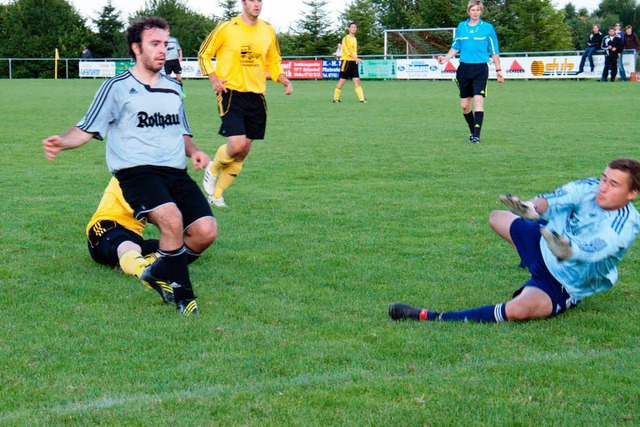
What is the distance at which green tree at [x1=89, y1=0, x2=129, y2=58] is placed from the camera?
6893 cm

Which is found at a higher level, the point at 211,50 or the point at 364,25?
the point at 364,25

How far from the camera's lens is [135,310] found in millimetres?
5742

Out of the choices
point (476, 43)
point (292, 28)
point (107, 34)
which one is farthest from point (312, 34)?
point (476, 43)

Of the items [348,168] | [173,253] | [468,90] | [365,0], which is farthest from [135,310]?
[365,0]

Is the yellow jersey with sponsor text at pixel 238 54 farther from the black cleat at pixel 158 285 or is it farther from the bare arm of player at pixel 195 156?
the black cleat at pixel 158 285

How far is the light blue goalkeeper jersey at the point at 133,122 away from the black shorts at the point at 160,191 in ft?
0.19

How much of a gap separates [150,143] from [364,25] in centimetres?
5959

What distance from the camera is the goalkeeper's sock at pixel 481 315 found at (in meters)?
5.40

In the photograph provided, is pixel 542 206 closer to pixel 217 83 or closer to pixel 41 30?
pixel 217 83

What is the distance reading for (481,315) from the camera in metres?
5.42

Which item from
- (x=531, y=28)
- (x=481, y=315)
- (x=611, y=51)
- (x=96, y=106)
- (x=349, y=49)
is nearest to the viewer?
(x=481, y=315)

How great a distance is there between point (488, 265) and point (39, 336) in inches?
136

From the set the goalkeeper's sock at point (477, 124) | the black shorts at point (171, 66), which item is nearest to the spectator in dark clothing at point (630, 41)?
the black shorts at point (171, 66)

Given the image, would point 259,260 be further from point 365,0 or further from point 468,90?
point 365,0
